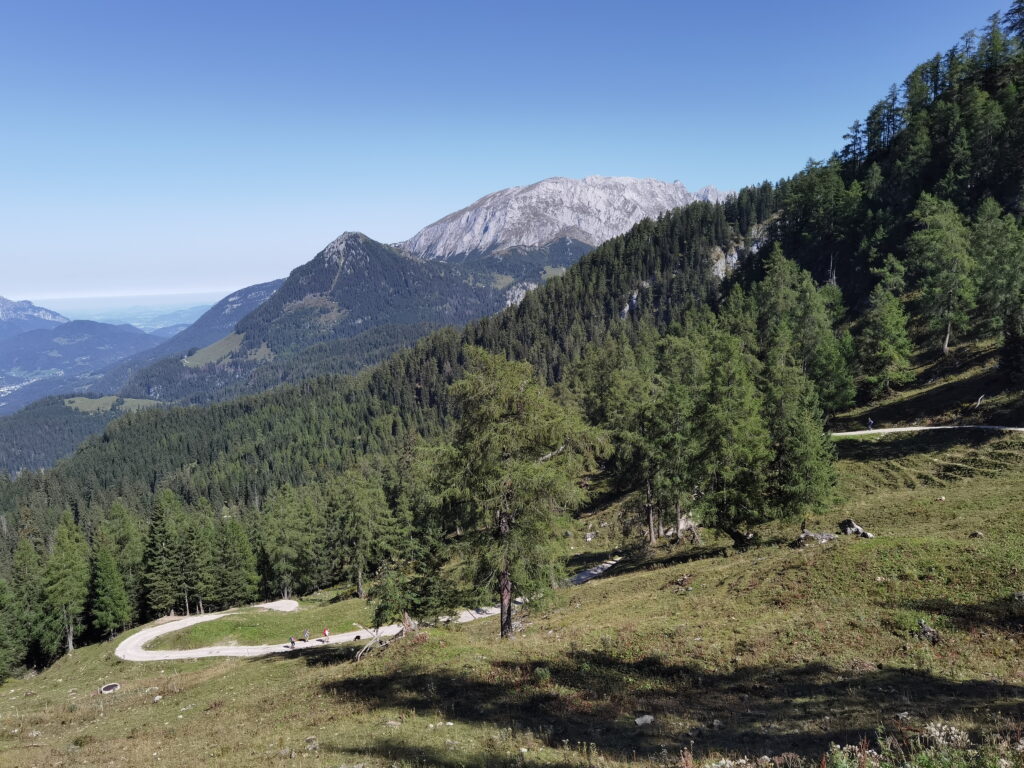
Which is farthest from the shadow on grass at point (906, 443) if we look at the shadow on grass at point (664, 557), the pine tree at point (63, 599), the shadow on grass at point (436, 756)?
the pine tree at point (63, 599)

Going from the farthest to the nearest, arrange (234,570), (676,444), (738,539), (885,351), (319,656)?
(234,570), (885,351), (676,444), (319,656), (738,539)

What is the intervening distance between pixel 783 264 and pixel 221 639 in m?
106

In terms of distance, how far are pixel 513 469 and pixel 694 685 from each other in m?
10.2

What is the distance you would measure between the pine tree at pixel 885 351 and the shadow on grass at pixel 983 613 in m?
49.9

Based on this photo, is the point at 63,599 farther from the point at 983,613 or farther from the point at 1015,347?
the point at 1015,347

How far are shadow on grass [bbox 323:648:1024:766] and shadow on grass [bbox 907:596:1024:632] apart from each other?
391cm

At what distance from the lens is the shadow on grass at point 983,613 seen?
16156 millimetres

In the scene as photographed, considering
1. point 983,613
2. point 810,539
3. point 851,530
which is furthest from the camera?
point 810,539

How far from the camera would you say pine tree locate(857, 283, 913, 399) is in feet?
191

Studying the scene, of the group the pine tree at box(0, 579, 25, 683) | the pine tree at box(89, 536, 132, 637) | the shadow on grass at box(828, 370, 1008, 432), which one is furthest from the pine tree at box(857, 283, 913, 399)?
the pine tree at box(0, 579, 25, 683)

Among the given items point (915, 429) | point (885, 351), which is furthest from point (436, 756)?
point (885, 351)

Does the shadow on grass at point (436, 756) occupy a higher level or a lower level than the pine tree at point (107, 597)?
higher

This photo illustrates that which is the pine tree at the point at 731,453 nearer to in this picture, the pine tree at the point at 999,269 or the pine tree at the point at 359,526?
the pine tree at the point at 999,269

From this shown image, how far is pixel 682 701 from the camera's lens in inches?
583
